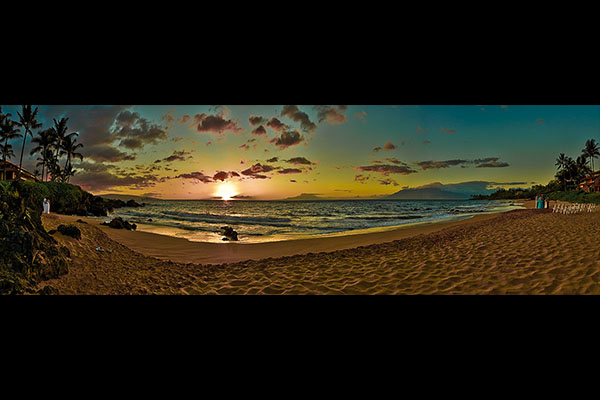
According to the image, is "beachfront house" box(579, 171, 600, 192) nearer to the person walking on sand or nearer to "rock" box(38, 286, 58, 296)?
"rock" box(38, 286, 58, 296)

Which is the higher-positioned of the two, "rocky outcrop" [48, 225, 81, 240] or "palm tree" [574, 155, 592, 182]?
"palm tree" [574, 155, 592, 182]

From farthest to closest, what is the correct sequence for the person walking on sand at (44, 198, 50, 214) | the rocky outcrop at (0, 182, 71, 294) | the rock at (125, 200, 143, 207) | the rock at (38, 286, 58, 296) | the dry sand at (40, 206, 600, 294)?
the rock at (125, 200, 143, 207) < the person walking on sand at (44, 198, 50, 214) < the dry sand at (40, 206, 600, 294) < the rock at (38, 286, 58, 296) < the rocky outcrop at (0, 182, 71, 294)

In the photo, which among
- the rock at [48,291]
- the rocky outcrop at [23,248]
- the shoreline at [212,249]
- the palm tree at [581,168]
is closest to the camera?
the rocky outcrop at [23,248]

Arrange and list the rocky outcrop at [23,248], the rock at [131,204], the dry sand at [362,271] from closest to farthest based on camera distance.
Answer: the rocky outcrop at [23,248]
the dry sand at [362,271]
the rock at [131,204]

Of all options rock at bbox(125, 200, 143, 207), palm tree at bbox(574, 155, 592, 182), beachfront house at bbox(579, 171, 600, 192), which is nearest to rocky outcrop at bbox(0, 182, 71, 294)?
rock at bbox(125, 200, 143, 207)

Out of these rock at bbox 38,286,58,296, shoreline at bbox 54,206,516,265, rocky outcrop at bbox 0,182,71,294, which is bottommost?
Result: shoreline at bbox 54,206,516,265

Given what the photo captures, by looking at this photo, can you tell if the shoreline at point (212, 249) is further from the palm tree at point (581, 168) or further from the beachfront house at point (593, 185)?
the palm tree at point (581, 168)

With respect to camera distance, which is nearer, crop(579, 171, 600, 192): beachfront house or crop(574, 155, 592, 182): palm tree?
crop(579, 171, 600, 192): beachfront house

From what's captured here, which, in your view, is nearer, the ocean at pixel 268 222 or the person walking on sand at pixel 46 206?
the person walking on sand at pixel 46 206

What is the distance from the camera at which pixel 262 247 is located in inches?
223

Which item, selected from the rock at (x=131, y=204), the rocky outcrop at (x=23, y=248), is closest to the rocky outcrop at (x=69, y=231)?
the rocky outcrop at (x=23, y=248)

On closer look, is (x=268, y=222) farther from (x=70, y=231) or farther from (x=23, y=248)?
(x=23, y=248)
